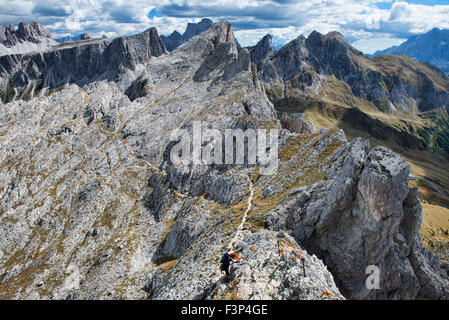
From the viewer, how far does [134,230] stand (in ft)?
272

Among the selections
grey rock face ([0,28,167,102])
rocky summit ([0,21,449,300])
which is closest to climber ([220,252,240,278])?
rocky summit ([0,21,449,300])

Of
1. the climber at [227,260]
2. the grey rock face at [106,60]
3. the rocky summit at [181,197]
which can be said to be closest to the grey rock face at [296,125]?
the rocky summit at [181,197]

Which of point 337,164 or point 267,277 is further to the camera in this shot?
point 337,164

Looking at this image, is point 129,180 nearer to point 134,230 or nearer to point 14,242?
point 134,230

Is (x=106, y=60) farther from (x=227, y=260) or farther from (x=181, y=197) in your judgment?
(x=227, y=260)

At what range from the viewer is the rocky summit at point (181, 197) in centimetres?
3303

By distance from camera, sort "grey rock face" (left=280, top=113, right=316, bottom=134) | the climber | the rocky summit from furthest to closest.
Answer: "grey rock face" (left=280, top=113, right=316, bottom=134) → the rocky summit → the climber

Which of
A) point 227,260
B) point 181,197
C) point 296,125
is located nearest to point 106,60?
point 181,197

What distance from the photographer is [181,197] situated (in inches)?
3388

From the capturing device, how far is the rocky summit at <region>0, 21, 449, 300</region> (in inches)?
1300

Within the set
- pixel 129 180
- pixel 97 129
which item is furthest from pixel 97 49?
pixel 129 180

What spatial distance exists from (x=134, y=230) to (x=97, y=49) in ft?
518

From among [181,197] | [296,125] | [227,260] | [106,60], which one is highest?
[106,60]

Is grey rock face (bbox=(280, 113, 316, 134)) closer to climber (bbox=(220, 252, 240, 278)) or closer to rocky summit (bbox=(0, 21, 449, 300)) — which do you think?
rocky summit (bbox=(0, 21, 449, 300))
